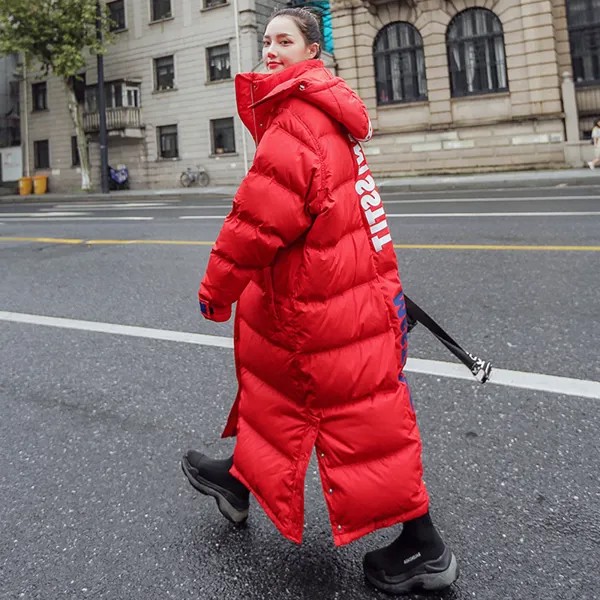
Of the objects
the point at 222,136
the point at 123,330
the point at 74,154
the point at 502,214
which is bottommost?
the point at 74,154

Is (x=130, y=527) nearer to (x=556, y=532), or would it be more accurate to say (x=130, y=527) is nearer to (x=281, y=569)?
(x=281, y=569)

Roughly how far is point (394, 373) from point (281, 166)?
692mm

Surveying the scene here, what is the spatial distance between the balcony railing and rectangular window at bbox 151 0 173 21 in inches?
189

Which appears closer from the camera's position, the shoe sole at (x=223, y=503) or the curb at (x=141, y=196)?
the shoe sole at (x=223, y=503)

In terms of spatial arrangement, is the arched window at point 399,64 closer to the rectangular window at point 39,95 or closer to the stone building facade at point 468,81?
the stone building facade at point 468,81

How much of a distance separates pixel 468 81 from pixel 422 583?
2348cm

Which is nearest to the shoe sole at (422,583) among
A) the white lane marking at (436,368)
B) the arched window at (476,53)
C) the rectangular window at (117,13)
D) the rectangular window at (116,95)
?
the white lane marking at (436,368)

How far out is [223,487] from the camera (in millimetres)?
2055

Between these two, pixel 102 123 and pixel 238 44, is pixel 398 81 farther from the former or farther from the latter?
pixel 102 123

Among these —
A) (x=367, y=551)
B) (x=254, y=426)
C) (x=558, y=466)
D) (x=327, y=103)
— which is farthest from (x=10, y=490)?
(x=558, y=466)

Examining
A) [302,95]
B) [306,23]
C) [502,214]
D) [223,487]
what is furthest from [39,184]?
[302,95]

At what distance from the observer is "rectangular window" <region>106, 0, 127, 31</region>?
29.9 metres

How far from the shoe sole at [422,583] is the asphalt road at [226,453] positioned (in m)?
0.05

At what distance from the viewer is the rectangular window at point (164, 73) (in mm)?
28609
